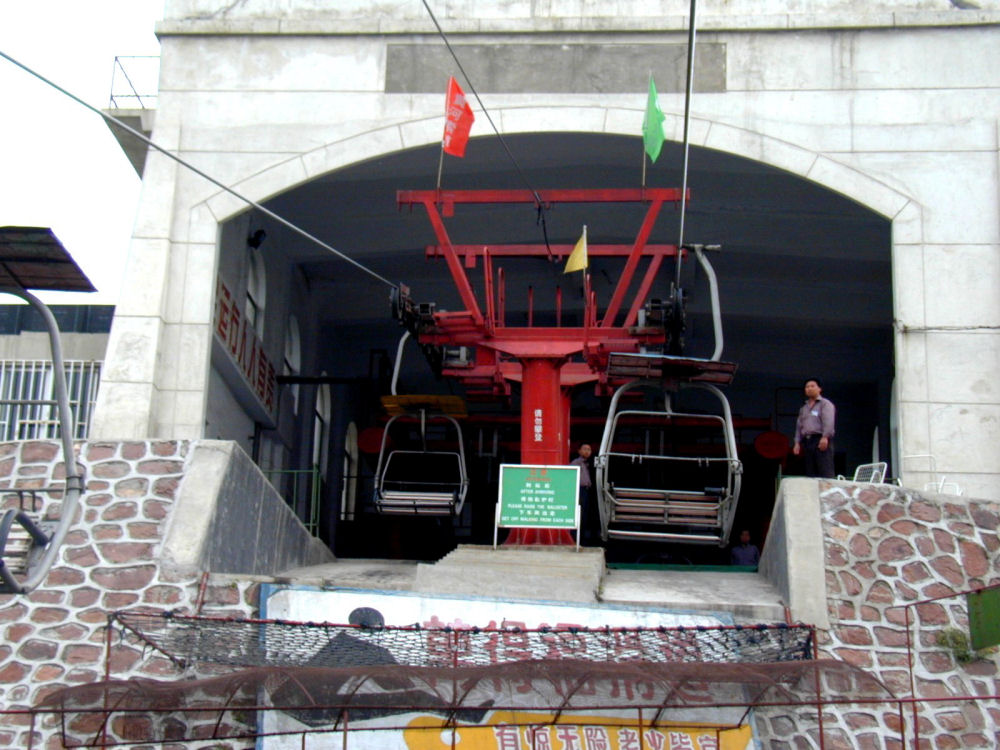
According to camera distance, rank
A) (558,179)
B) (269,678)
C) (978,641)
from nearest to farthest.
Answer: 1. (269,678)
2. (978,641)
3. (558,179)

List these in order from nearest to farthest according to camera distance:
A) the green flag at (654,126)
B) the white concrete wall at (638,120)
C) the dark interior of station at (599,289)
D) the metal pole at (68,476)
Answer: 1. the metal pole at (68,476)
2. the green flag at (654,126)
3. the white concrete wall at (638,120)
4. the dark interior of station at (599,289)

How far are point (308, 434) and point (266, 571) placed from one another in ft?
29.8

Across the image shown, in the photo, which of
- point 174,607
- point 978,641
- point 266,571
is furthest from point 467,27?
point 978,641

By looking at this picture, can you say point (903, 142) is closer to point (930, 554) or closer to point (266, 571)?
point (930, 554)

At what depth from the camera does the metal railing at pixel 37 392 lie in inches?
647

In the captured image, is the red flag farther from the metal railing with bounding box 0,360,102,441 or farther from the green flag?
the metal railing with bounding box 0,360,102,441

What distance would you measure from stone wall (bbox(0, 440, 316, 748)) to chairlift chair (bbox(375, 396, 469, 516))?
155 inches

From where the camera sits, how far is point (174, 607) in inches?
484

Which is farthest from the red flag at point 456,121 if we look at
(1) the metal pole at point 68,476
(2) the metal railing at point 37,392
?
(1) the metal pole at point 68,476

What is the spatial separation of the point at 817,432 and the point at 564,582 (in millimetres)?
3390

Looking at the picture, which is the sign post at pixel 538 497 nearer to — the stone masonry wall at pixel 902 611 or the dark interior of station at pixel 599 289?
the stone masonry wall at pixel 902 611

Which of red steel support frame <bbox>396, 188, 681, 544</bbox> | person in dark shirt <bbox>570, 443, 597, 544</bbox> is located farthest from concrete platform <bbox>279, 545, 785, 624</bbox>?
person in dark shirt <bbox>570, 443, 597, 544</bbox>

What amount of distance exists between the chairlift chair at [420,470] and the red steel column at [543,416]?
121 centimetres

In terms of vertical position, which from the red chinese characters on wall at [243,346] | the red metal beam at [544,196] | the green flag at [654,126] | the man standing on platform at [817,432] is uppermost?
the green flag at [654,126]
